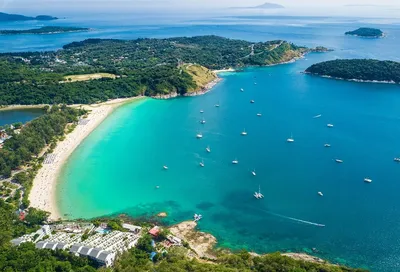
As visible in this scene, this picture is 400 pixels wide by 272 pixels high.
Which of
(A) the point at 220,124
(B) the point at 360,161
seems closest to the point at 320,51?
(A) the point at 220,124

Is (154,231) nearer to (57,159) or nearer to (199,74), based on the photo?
(57,159)

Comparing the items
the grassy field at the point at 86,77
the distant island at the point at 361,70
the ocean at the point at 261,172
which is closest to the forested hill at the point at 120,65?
the grassy field at the point at 86,77

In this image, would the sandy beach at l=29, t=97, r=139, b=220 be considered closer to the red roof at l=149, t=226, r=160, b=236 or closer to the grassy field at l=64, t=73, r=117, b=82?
the red roof at l=149, t=226, r=160, b=236

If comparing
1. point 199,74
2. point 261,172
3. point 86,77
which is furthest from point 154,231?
point 199,74

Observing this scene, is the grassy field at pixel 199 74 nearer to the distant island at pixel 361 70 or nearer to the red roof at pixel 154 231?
the distant island at pixel 361 70

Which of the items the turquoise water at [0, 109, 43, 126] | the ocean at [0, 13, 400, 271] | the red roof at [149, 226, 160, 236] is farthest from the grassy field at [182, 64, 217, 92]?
the red roof at [149, 226, 160, 236]
